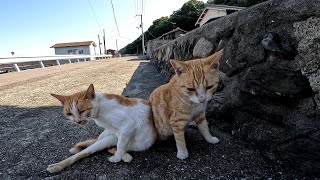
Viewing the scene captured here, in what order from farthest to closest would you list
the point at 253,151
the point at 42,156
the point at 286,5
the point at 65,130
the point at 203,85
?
the point at 65,130
the point at 42,156
the point at 253,151
the point at 203,85
the point at 286,5

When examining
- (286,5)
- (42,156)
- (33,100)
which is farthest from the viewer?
(33,100)

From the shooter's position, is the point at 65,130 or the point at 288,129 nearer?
the point at 288,129

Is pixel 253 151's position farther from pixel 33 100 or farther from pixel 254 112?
pixel 33 100

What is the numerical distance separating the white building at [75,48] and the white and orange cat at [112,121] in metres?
47.3

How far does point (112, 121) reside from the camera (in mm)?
2074

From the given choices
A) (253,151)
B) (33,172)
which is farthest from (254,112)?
(33,172)

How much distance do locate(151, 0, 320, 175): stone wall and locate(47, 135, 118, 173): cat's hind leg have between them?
1.10 meters

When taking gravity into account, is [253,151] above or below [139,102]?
below

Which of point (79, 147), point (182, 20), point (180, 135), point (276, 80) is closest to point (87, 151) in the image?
point (79, 147)

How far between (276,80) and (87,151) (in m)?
1.58

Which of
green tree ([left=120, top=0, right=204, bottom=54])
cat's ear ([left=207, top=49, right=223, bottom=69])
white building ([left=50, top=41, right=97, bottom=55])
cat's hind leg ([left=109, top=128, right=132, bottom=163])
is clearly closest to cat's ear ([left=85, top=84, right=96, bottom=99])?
cat's hind leg ([left=109, top=128, right=132, bottom=163])

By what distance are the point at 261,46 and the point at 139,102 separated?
1151 millimetres

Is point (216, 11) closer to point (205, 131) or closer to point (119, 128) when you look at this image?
point (205, 131)

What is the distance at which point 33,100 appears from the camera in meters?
4.66
